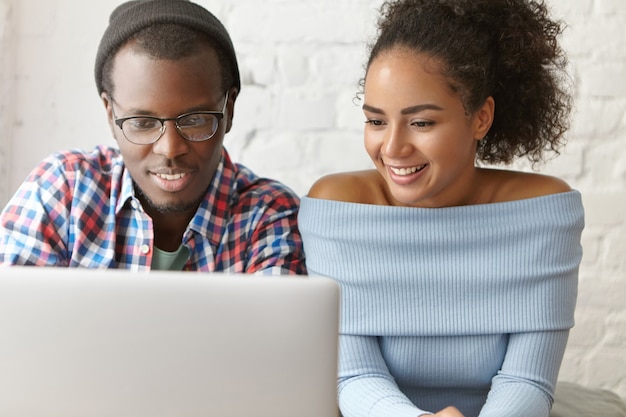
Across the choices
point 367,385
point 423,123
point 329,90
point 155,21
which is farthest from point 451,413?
point 329,90

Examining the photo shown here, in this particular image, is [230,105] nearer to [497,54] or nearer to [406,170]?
[406,170]

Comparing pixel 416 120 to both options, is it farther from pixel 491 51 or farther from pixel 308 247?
pixel 308 247

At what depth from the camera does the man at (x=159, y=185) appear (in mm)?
1501

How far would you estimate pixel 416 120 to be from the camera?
1.41 m

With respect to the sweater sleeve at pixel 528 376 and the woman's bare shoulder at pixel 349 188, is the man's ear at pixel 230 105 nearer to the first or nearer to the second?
the woman's bare shoulder at pixel 349 188

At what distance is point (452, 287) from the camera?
149 cm

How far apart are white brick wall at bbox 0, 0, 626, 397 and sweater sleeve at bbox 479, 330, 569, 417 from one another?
24.1 inches

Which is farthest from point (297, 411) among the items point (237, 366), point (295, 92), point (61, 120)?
point (61, 120)

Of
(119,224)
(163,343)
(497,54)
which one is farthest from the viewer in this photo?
(119,224)

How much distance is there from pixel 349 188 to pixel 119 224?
0.42 m

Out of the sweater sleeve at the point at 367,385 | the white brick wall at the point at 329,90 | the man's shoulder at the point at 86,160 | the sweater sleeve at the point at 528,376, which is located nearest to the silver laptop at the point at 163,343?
the sweater sleeve at the point at 367,385

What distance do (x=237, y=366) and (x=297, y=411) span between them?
0.25ft

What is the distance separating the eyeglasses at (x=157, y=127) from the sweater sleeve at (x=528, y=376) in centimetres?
63

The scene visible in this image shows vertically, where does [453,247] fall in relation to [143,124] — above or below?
below
